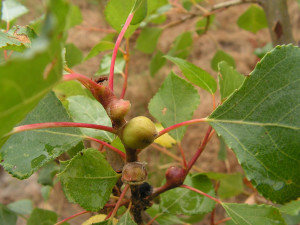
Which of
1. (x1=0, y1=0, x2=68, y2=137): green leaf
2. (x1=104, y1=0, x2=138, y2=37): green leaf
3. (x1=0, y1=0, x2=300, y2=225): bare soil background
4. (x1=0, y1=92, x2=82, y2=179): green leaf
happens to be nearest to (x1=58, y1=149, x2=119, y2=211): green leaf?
(x1=0, y1=92, x2=82, y2=179): green leaf

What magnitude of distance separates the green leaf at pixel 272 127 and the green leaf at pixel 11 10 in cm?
66

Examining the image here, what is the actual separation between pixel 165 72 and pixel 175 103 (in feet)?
4.42

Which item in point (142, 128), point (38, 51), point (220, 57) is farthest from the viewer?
point (220, 57)

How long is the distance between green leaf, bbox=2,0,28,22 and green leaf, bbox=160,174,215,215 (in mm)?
603

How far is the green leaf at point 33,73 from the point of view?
0.23m

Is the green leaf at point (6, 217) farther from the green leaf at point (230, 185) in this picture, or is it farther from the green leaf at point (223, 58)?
the green leaf at point (223, 58)

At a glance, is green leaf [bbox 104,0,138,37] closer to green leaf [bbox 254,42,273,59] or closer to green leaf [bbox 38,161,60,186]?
green leaf [bbox 38,161,60,186]

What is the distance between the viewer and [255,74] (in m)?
0.43

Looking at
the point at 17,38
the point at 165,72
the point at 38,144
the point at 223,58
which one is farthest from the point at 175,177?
the point at 165,72

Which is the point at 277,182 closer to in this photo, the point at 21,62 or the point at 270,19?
the point at 21,62

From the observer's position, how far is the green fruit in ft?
1.35

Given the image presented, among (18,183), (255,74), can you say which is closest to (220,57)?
(255,74)

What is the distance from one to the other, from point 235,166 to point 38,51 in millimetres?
→ 1532

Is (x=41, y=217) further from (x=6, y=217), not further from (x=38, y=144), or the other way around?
(x=38, y=144)
